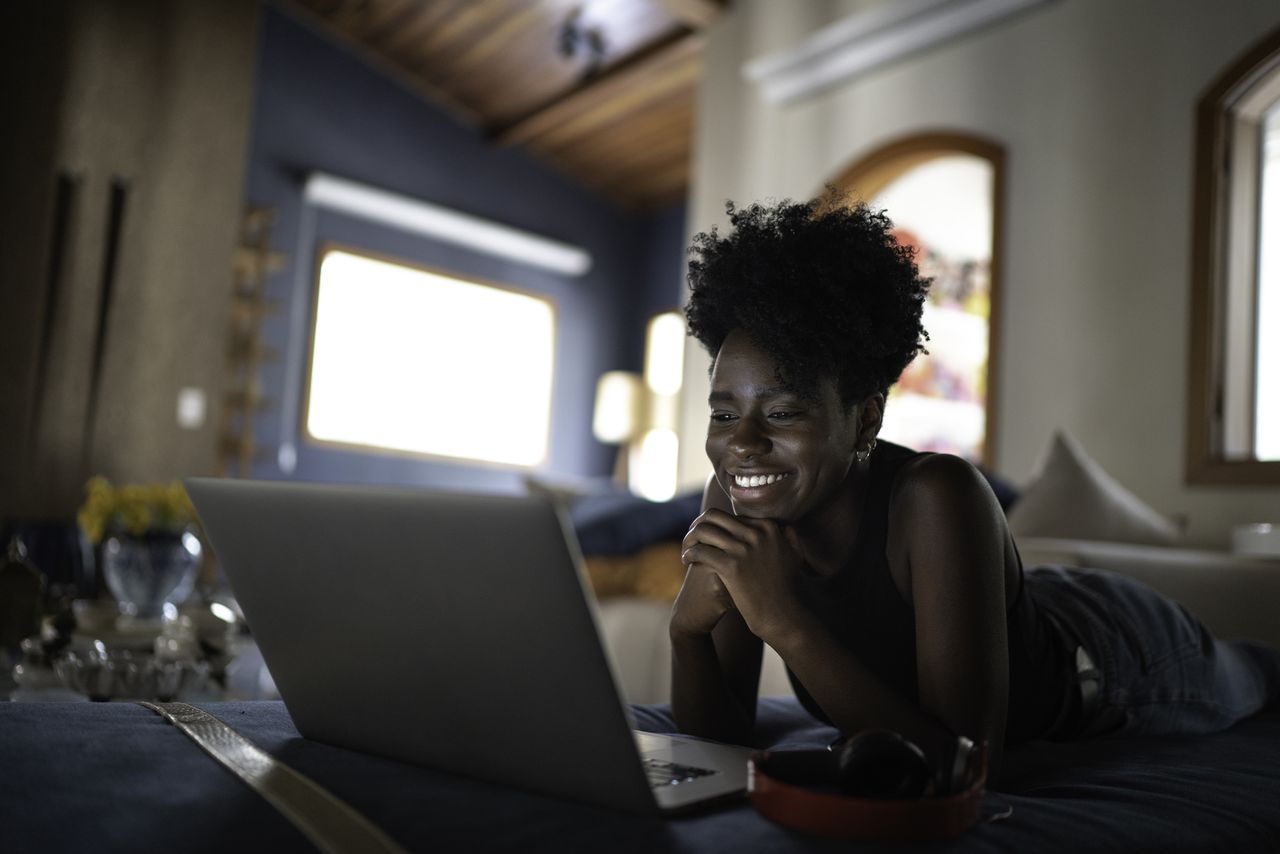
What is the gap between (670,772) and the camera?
862mm

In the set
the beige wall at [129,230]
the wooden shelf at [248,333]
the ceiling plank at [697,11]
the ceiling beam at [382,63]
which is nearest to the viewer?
the beige wall at [129,230]

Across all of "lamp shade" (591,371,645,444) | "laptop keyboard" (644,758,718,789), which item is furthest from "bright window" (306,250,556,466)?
"laptop keyboard" (644,758,718,789)

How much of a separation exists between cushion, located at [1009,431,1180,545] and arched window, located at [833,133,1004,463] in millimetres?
2072

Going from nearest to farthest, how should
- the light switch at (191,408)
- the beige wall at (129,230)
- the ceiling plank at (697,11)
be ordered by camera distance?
the beige wall at (129,230)
the light switch at (191,408)
the ceiling plank at (697,11)

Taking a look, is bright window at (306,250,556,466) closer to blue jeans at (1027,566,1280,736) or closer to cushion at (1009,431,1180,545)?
cushion at (1009,431,1180,545)

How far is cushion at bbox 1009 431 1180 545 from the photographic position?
102 inches

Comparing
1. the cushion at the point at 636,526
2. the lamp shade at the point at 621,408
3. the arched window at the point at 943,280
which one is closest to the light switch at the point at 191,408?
the cushion at the point at 636,526

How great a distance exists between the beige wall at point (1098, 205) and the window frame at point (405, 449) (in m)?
3.86

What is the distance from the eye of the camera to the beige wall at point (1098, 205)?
3316 mm

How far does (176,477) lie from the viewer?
4.28 metres

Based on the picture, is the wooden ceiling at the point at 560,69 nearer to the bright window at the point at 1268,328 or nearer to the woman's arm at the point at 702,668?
the bright window at the point at 1268,328

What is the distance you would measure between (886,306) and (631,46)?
18.6ft

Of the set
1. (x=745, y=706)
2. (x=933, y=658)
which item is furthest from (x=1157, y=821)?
(x=745, y=706)

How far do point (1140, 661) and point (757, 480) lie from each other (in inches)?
26.9
